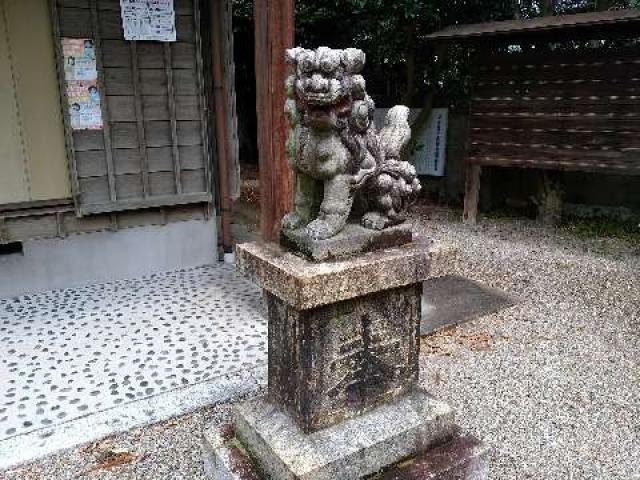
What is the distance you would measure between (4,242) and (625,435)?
19.1 feet

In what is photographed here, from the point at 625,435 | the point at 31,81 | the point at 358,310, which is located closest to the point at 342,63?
the point at 358,310

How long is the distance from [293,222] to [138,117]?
3753 mm

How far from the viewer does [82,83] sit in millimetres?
5359

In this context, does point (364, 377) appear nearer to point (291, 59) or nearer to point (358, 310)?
point (358, 310)

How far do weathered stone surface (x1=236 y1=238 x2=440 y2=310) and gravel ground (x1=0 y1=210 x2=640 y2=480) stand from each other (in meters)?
0.28

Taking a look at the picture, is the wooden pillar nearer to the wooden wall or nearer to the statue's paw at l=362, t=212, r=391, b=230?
the statue's paw at l=362, t=212, r=391, b=230

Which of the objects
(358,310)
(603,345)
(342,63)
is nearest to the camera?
(342,63)

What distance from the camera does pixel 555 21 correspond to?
695 centimetres

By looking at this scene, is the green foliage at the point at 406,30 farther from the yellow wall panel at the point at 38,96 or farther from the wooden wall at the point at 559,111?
the yellow wall panel at the point at 38,96

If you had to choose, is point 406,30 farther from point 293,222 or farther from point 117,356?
point 293,222

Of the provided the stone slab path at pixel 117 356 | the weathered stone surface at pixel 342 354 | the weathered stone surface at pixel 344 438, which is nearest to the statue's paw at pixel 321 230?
the weathered stone surface at pixel 342 354

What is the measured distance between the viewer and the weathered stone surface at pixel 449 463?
8.64ft

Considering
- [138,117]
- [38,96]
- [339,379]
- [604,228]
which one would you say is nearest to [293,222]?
[339,379]

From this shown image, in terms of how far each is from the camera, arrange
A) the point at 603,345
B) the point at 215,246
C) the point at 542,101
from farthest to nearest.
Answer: the point at 542,101
the point at 215,246
the point at 603,345
